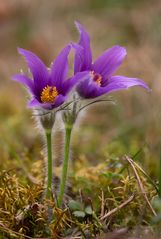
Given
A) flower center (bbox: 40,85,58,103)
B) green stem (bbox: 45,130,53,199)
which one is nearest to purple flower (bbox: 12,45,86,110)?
flower center (bbox: 40,85,58,103)

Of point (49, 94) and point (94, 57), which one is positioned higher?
point (49, 94)

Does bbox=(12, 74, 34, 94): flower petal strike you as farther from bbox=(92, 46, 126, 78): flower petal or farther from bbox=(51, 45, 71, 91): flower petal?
bbox=(92, 46, 126, 78): flower petal

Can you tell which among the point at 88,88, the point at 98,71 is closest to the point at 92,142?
the point at 98,71

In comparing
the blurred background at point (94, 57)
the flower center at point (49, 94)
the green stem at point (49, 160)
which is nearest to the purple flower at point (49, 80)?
the flower center at point (49, 94)

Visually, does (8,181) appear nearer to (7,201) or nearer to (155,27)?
(7,201)

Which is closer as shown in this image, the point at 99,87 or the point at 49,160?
the point at 99,87

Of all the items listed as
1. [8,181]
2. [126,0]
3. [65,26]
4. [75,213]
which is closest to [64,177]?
[75,213]

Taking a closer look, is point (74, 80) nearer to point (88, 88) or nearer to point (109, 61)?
point (88, 88)
